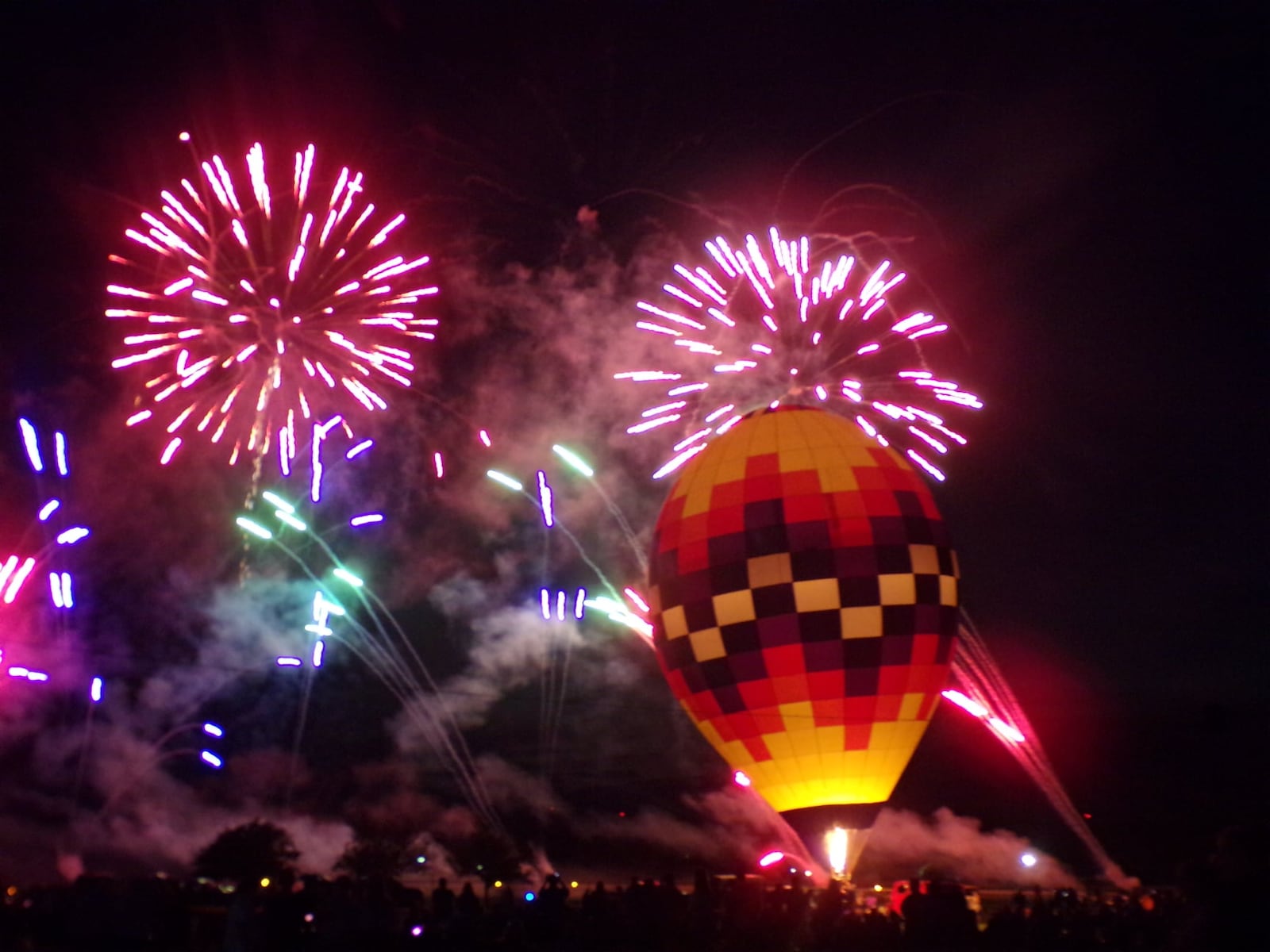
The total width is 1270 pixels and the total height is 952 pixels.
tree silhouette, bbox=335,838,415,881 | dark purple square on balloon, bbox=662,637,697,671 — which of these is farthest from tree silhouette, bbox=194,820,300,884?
dark purple square on balloon, bbox=662,637,697,671

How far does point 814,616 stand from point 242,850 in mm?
45877

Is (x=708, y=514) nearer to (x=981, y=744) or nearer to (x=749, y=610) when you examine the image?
(x=749, y=610)

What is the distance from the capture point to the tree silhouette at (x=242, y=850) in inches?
2213

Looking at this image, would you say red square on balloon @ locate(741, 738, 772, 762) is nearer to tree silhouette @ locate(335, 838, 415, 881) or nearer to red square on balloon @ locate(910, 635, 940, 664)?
red square on balloon @ locate(910, 635, 940, 664)

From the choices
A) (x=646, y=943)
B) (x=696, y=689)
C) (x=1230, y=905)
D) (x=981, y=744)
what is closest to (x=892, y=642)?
(x=696, y=689)

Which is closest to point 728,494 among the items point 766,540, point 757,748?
point 766,540

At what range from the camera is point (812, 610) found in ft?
65.5

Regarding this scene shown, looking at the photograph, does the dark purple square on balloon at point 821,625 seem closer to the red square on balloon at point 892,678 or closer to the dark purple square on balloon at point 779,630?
the dark purple square on balloon at point 779,630

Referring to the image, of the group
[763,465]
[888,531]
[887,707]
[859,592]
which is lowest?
[887,707]

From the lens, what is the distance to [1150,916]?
15.4 metres

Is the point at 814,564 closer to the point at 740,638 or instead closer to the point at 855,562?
the point at 855,562

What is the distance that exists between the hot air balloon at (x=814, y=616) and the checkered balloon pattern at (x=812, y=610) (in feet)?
0.08

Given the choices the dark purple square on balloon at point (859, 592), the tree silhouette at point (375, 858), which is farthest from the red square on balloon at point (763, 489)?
the tree silhouette at point (375, 858)

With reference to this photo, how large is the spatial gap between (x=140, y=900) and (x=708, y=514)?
11327 millimetres
